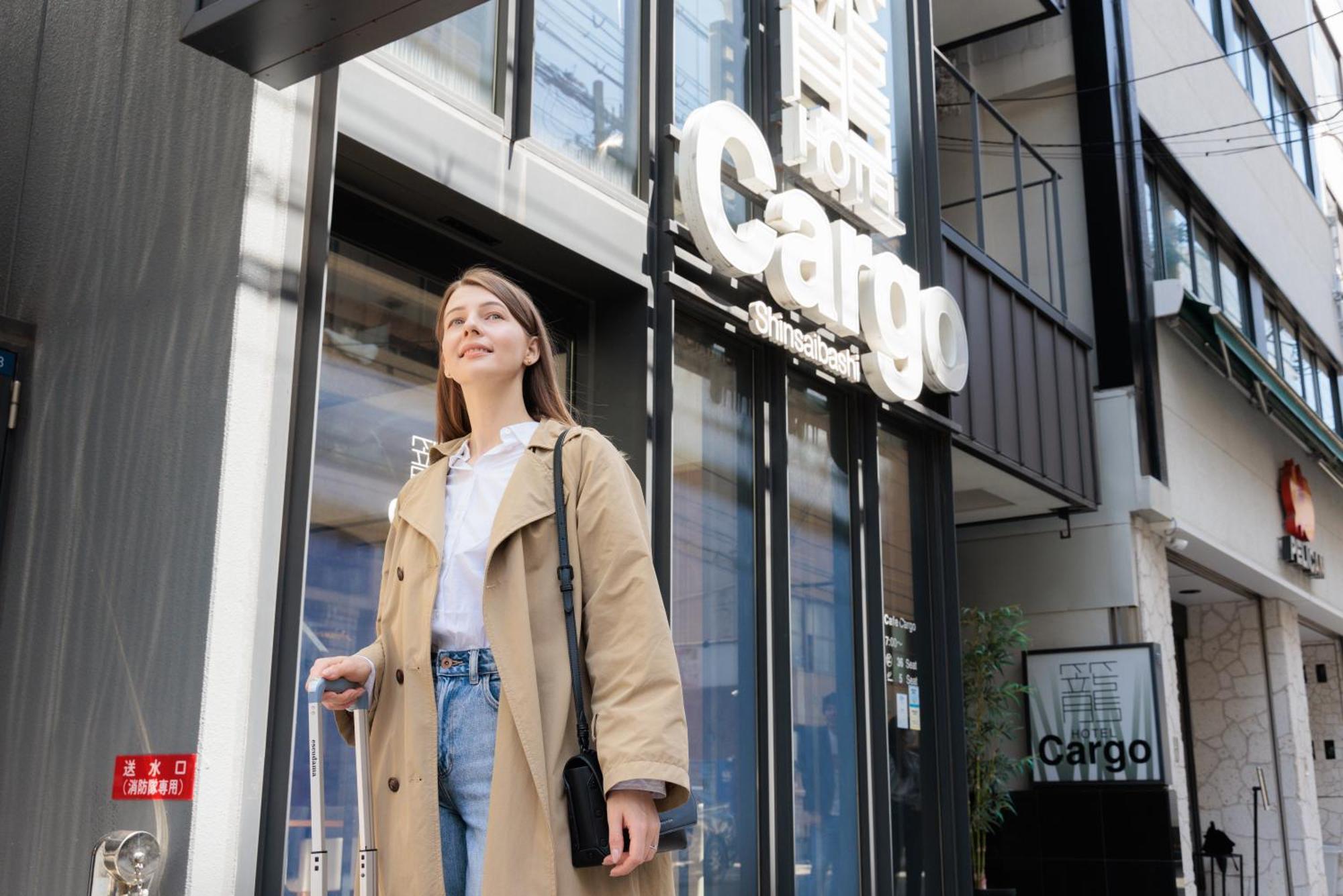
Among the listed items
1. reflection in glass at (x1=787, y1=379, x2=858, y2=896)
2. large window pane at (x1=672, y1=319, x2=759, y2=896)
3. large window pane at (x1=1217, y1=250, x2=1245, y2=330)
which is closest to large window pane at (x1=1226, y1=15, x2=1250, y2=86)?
large window pane at (x1=1217, y1=250, x2=1245, y2=330)

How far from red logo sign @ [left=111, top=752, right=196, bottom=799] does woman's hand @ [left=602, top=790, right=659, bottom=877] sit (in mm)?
1515

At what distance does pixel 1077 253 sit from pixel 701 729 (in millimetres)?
7155

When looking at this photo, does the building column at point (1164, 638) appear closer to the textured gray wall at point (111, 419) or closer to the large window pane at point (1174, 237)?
the large window pane at point (1174, 237)

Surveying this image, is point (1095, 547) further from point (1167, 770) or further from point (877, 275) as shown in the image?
point (877, 275)

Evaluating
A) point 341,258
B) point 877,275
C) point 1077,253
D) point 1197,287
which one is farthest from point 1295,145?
point 341,258

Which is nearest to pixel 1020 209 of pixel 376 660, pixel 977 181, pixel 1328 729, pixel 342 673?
pixel 977 181

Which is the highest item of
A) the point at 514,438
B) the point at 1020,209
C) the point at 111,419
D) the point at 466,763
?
the point at 1020,209

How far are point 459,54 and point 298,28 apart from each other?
4.49 ft

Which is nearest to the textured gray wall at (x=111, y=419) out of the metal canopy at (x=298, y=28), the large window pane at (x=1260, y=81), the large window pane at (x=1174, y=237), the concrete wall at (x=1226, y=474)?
the metal canopy at (x=298, y=28)

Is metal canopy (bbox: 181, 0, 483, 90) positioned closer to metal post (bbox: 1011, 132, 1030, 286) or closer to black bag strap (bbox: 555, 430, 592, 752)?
black bag strap (bbox: 555, 430, 592, 752)

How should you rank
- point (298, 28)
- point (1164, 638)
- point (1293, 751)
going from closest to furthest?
point (298, 28) < point (1164, 638) < point (1293, 751)

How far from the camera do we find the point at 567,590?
232cm

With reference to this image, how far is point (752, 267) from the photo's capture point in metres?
5.90

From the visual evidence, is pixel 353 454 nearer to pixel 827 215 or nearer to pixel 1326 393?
pixel 827 215
